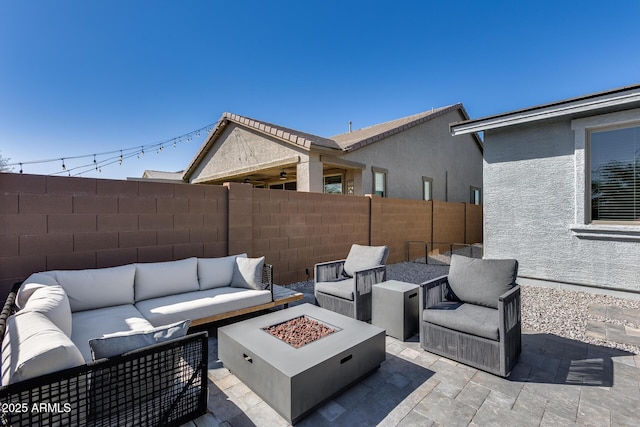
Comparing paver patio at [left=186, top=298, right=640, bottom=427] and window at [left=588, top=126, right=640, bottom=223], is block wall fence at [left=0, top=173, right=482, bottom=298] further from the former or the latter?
window at [left=588, top=126, right=640, bottom=223]

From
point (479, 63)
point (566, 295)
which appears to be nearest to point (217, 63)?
point (479, 63)

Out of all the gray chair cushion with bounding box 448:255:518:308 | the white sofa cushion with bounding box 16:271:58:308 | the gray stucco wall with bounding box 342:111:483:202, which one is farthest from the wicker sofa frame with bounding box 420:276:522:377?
the gray stucco wall with bounding box 342:111:483:202

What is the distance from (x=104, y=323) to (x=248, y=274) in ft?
5.66

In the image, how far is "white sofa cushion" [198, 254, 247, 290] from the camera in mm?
4113

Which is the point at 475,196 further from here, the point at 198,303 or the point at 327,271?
the point at 198,303

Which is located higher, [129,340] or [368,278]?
[129,340]

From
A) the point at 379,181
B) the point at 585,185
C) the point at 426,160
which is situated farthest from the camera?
the point at 426,160

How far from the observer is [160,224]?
4.35 metres

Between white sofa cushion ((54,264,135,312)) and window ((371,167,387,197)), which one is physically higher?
window ((371,167,387,197))

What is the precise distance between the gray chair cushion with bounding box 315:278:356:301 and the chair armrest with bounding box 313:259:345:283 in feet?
0.43

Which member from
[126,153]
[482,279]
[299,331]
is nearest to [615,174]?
[482,279]

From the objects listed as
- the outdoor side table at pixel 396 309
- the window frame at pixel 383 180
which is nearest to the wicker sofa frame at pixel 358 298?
the outdoor side table at pixel 396 309

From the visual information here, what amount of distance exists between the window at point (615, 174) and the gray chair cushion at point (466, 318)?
4184 millimetres

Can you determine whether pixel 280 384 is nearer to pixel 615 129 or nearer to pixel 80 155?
pixel 615 129
